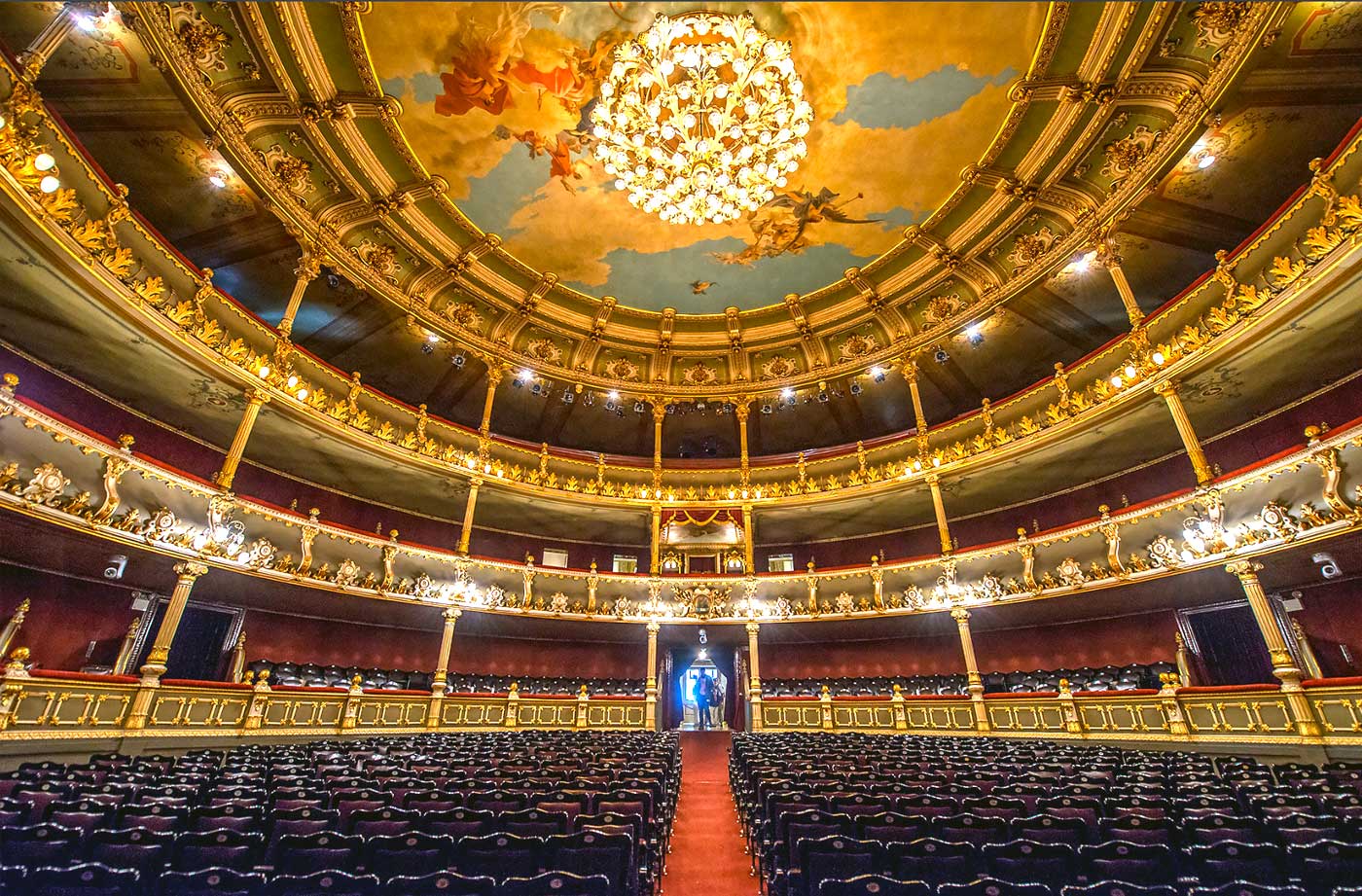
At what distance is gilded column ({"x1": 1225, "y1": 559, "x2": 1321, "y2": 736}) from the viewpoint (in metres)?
8.84

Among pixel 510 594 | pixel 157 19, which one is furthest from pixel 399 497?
pixel 157 19

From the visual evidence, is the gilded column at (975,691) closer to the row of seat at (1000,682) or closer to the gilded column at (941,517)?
the row of seat at (1000,682)

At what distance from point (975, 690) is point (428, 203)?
19448 mm

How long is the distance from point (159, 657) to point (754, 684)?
14041 mm

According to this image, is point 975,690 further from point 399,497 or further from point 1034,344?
point 399,497

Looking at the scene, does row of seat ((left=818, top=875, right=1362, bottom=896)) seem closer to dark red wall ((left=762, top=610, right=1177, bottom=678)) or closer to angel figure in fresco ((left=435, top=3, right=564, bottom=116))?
angel figure in fresco ((left=435, top=3, right=564, bottom=116))

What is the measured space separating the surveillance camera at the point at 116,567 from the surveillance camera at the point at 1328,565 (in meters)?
25.6

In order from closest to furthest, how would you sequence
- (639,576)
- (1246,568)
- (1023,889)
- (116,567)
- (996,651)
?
(1023,889)
(1246,568)
(116,567)
(996,651)
(639,576)

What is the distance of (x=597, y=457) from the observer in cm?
2153

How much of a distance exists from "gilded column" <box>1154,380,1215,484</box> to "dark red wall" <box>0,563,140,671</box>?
2368 centimetres

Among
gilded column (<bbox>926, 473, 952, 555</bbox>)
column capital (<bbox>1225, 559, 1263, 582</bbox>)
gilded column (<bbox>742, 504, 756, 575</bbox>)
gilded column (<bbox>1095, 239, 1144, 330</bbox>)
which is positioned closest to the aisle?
gilded column (<bbox>742, 504, 756, 575</bbox>)

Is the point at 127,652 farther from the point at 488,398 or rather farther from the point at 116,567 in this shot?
the point at 488,398

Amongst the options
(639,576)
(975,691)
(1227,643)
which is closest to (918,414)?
(975,691)

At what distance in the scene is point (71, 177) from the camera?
30.5 feet
